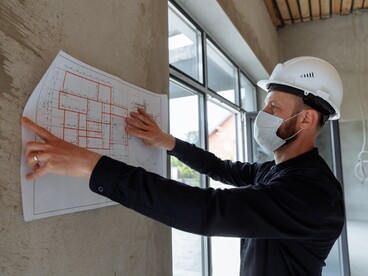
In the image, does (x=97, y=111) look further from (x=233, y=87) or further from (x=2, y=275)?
(x=233, y=87)

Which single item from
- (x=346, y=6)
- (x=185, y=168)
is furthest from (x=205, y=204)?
(x=346, y=6)

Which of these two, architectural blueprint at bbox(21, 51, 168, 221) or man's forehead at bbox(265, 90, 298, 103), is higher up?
man's forehead at bbox(265, 90, 298, 103)

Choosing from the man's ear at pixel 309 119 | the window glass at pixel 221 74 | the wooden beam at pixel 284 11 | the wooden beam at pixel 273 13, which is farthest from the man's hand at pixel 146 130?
the wooden beam at pixel 284 11

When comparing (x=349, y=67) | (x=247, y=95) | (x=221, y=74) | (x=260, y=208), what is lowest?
(x=260, y=208)

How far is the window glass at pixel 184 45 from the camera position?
6.25 feet

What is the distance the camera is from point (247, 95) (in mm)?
4004

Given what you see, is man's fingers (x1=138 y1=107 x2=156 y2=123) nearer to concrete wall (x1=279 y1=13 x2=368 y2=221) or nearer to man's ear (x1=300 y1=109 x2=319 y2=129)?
man's ear (x1=300 y1=109 x2=319 y2=129)

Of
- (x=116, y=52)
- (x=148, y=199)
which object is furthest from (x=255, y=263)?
(x=116, y=52)

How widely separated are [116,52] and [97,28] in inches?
3.8

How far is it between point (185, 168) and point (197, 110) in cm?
53

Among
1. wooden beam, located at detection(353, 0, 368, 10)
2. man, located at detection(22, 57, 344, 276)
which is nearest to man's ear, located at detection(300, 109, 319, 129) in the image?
man, located at detection(22, 57, 344, 276)

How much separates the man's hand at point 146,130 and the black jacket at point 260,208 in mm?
268

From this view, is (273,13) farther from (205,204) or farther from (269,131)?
(205,204)

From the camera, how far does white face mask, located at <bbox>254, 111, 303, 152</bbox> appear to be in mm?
1189
